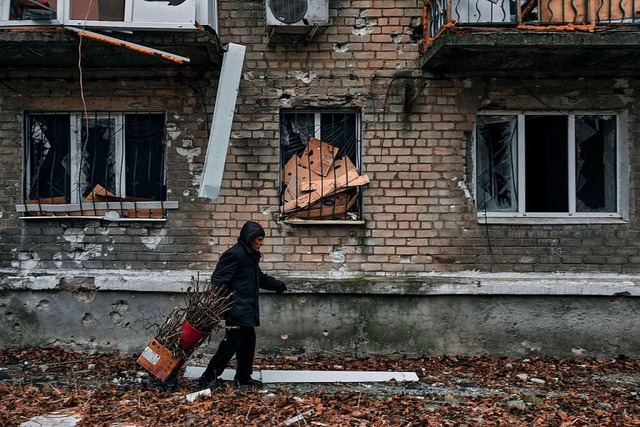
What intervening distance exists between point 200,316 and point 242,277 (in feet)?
1.61

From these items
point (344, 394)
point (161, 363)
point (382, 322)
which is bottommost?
point (344, 394)

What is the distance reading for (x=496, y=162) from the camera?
764 centimetres

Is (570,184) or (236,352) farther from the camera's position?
(570,184)

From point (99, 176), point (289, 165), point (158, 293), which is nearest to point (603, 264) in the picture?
point (289, 165)

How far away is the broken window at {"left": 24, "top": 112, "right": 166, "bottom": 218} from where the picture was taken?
7.57 m

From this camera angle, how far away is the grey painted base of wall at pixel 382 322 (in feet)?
24.1

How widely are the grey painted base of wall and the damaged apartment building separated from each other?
0.02m

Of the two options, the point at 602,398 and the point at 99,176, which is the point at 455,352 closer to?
the point at 602,398

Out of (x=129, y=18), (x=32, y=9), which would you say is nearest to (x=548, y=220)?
(x=129, y=18)

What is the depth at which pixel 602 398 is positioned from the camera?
6.06 m

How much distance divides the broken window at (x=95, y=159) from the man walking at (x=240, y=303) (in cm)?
190

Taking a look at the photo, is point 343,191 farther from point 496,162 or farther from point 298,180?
point 496,162

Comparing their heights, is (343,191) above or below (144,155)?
below

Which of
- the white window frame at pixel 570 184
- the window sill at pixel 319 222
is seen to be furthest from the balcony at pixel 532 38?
the window sill at pixel 319 222
